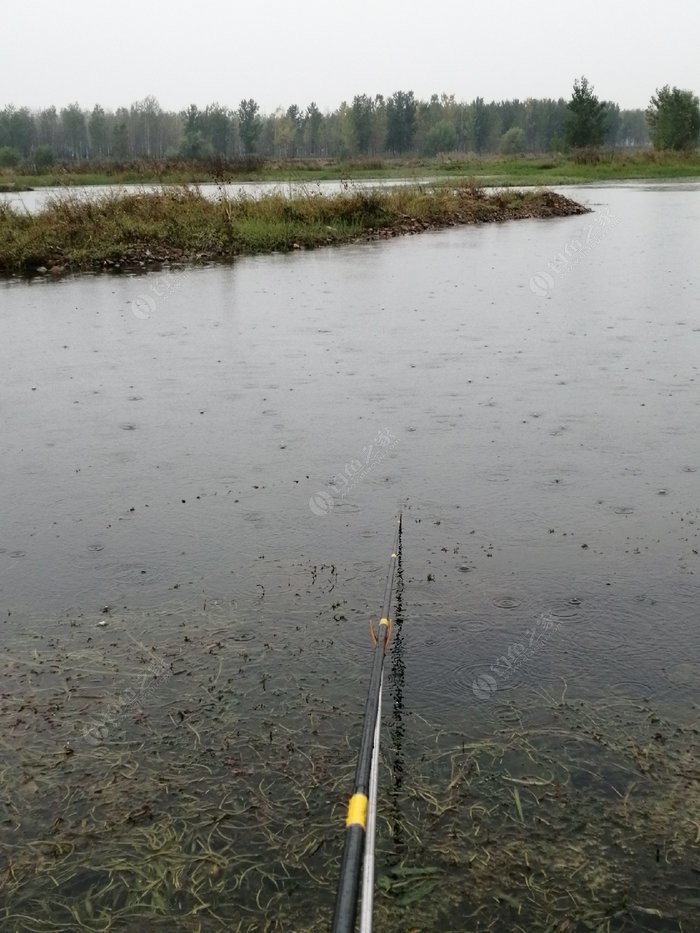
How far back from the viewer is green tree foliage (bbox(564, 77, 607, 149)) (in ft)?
318

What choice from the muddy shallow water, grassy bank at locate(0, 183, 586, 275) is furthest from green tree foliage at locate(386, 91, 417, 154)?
the muddy shallow water

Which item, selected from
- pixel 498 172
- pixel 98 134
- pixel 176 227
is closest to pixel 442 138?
pixel 98 134

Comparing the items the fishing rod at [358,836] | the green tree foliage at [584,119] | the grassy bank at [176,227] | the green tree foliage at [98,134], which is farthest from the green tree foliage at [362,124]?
the fishing rod at [358,836]

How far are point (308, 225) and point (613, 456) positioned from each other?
19.8 m

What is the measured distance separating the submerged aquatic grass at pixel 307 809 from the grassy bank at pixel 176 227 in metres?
18.7

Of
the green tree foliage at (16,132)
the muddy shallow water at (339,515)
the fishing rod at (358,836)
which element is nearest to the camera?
the fishing rod at (358,836)

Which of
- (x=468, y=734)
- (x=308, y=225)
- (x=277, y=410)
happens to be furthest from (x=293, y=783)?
(x=308, y=225)

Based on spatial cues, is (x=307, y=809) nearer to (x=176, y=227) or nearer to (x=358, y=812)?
(x=358, y=812)

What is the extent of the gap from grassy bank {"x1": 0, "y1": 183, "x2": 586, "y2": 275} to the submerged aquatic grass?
61.5 feet

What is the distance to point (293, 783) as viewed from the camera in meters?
3.64

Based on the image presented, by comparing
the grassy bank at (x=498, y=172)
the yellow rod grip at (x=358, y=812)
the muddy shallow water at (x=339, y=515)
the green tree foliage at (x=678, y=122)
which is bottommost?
the muddy shallow water at (x=339, y=515)

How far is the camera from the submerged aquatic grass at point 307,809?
3066mm

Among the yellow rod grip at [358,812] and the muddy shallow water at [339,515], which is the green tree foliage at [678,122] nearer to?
the muddy shallow water at [339,515]

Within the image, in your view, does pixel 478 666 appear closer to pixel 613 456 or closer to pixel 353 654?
pixel 353 654
